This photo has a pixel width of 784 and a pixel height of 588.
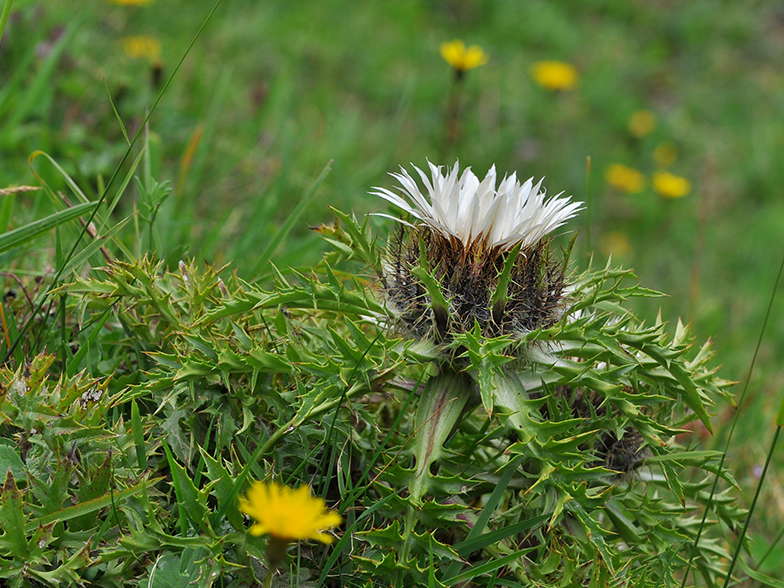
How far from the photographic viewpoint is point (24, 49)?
363 cm

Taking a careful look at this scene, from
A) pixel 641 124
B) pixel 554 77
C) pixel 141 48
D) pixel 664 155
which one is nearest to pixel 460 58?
pixel 141 48

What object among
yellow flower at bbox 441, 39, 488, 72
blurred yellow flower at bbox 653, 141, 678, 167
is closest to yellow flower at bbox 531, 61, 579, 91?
blurred yellow flower at bbox 653, 141, 678, 167

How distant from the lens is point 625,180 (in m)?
5.72

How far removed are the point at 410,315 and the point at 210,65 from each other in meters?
3.80

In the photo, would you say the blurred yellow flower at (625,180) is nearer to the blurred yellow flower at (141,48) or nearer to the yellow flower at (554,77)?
the yellow flower at (554,77)

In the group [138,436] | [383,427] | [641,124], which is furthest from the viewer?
[641,124]

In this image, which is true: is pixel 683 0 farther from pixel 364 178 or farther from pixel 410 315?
pixel 410 315

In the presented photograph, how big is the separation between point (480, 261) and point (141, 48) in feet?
10.8

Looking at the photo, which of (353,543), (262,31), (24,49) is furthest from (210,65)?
(353,543)

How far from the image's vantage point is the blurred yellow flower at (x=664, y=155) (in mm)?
6254

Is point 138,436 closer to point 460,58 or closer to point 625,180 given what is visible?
point 460,58

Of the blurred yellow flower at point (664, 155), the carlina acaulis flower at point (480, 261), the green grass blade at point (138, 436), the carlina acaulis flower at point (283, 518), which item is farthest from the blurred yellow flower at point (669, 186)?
the carlina acaulis flower at point (283, 518)

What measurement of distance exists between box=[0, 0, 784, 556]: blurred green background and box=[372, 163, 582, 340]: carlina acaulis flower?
0.76 meters

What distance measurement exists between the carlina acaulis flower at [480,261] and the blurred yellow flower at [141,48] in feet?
9.68
